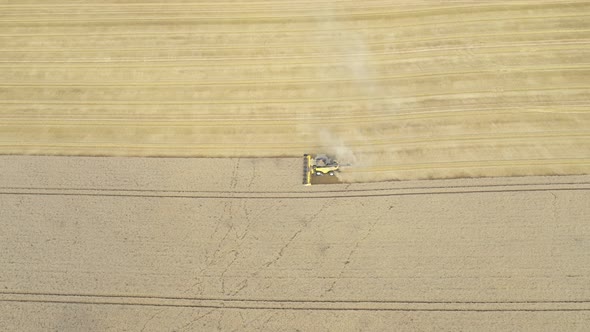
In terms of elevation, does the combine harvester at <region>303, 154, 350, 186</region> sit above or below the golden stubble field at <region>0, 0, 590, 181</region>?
below

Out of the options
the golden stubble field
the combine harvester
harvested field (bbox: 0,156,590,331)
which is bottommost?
harvested field (bbox: 0,156,590,331)

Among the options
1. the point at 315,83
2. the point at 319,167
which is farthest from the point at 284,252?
the point at 315,83

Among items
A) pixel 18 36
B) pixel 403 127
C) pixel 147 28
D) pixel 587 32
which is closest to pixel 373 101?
pixel 403 127

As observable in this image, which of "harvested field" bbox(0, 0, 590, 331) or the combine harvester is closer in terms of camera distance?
"harvested field" bbox(0, 0, 590, 331)

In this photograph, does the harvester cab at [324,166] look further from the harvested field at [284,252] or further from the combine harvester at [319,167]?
the harvested field at [284,252]

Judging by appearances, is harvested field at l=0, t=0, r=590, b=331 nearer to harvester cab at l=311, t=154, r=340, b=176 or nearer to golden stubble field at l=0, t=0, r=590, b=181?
golden stubble field at l=0, t=0, r=590, b=181

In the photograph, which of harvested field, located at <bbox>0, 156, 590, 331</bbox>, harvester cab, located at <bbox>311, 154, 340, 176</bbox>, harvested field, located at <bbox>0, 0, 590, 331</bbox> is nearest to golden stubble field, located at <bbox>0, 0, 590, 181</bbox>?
harvested field, located at <bbox>0, 0, 590, 331</bbox>

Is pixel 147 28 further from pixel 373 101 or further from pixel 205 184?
pixel 373 101

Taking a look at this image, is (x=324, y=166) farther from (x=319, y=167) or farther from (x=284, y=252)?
(x=284, y=252)
